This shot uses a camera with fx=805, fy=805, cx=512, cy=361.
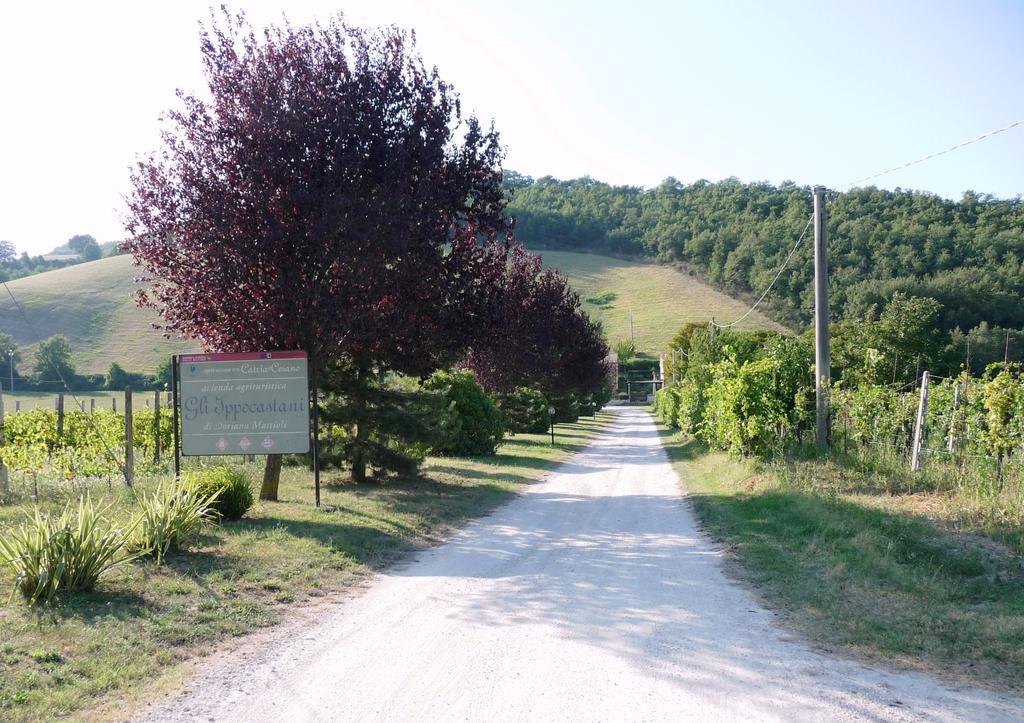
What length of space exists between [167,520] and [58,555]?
1.84m

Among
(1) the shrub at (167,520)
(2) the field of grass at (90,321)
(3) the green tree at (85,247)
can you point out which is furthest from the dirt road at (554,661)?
(3) the green tree at (85,247)

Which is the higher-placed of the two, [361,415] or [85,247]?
[85,247]

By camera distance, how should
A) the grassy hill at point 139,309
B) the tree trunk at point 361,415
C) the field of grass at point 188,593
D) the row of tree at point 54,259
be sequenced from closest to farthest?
the field of grass at point 188,593
the tree trunk at point 361,415
the grassy hill at point 139,309
the row of tree at point 54,259

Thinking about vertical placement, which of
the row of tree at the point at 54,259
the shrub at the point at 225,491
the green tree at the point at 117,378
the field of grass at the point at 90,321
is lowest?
the shrub at the point at 225,491

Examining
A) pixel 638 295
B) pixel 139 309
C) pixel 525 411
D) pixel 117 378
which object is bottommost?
pixel 525 411

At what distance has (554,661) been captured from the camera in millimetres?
5719

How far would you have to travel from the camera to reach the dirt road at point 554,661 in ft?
15.9

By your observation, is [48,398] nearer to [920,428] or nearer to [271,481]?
[271,481]

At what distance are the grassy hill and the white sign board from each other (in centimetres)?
784

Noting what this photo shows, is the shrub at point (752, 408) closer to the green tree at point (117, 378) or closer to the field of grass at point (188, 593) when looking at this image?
the field of grass at point (188, 593)

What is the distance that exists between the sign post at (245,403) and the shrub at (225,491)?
3.53 ft

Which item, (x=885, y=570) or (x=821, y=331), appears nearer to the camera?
(x=885, y=570)

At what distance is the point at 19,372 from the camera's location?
158 feet

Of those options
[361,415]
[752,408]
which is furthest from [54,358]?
[752,408]
